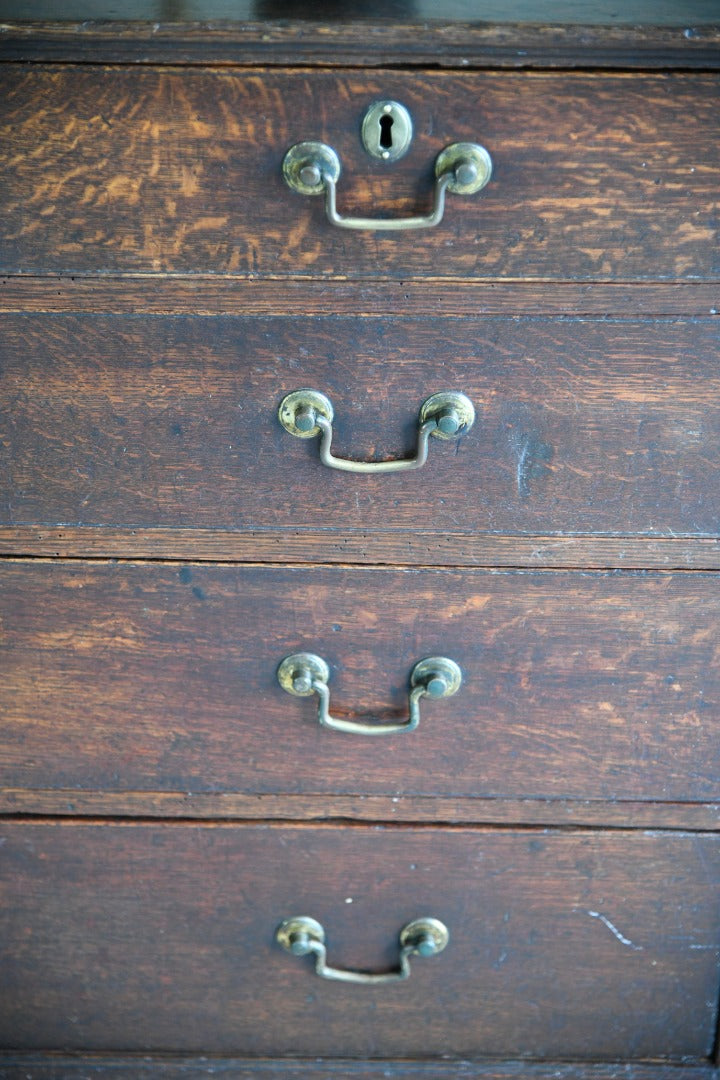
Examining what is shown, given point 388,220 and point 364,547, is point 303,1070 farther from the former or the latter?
point 388,220

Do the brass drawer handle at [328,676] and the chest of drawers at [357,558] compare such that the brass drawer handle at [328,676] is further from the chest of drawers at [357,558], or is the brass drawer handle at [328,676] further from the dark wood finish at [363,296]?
the dark wood finish at [363,296]

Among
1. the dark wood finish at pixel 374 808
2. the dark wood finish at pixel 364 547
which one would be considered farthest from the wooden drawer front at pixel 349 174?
the dark wood finish at pixel 374 808

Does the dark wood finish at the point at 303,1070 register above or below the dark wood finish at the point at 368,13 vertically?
below

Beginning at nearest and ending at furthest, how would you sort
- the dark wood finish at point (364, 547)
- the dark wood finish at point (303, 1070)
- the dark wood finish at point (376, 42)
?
1. the dark wood finish at point (376, 42)
2. the dark wood finish at point (364, 547)
3. the dark wood finish at point (303, 1070)

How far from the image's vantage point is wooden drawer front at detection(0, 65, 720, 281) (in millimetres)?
A: 654

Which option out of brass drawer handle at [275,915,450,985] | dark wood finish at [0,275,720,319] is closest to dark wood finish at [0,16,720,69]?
dark wood finish at [0,275,720,319]

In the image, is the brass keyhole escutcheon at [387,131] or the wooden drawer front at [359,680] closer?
the brass keyhole escutcheon at [387,131]

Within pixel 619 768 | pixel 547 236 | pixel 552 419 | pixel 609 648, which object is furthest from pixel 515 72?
pixel 619 768

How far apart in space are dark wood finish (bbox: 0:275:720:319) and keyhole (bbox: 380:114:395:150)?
0.08 m

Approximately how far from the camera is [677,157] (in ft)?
2.18

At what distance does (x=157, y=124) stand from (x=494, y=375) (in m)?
0.27

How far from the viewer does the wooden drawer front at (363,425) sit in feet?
2.33

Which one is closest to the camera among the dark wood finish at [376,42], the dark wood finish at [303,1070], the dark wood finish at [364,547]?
the dark wood finish at [376,42]

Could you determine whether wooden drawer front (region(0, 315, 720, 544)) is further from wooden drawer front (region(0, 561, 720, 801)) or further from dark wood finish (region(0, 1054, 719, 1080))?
dark wood finish (region(0, 1054, 719, 1080))
